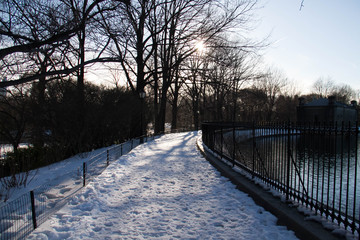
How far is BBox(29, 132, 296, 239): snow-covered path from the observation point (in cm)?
363

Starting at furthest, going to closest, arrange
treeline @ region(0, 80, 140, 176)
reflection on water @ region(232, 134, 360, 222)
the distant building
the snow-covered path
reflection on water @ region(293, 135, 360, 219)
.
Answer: the distant building < treeline @ region(0, 80, 140, 176) < the snow-covered path < reflection on water @ region(232, 134, 360, 222) < reflection on water @ region(293, 135, 360, 219)

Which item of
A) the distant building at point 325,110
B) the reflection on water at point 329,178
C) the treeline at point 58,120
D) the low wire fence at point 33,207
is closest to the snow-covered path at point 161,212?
the low wire fence at point 33,207

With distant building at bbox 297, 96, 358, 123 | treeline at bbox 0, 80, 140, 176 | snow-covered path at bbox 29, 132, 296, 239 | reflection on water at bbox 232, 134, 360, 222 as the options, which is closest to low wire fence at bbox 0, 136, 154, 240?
snow-covered path at bbox 29, 132, 296, 239

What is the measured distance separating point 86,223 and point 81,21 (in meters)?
5.96

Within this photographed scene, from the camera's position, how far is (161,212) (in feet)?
14.7

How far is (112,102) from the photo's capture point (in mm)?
13391

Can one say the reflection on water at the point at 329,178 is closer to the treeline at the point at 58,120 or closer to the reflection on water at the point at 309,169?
the reflection on water at the point at 309,169

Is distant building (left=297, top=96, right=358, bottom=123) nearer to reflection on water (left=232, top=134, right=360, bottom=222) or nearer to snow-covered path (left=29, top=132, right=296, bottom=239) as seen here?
reflection on water (left=232, top=134, right=360, bottom=222)

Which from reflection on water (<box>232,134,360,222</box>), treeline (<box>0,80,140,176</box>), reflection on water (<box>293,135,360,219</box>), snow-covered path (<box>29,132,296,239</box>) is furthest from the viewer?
treeline (<box>0,80,140,176</box>)

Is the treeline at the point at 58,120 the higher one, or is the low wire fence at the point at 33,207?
the treeline at the point at 58,120

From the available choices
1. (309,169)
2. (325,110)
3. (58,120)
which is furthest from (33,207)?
(325,110)

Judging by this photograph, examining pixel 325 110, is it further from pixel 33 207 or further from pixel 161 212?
pixel 33 207

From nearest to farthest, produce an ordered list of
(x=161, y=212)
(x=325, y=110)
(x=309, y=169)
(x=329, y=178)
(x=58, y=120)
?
(x=329, y=178)
(x=161, y=212)
(x=309, y=169)
(x=58, y=120)
(x=325, y=110)

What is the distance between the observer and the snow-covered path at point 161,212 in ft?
11.9
